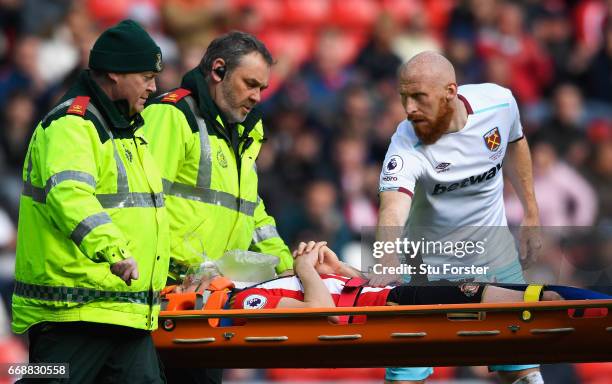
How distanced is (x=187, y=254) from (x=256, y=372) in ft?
10.3

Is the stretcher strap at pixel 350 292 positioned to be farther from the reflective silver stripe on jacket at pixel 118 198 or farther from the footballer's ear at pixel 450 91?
the reflective silver stripe on jacket at pixel 118 198

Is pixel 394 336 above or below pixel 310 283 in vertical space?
below

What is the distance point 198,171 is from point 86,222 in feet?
4.61

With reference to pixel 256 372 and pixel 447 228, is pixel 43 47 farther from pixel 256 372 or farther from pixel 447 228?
pixel 447 228

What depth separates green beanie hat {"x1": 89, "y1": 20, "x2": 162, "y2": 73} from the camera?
Answer: 485 cm

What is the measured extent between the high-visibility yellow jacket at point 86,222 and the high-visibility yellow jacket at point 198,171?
823 mm

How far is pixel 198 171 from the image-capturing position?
19.2 feet

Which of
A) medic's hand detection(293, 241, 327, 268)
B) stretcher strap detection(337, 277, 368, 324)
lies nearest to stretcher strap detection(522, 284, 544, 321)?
stretcher strap detection(337, 277, 368, 324)

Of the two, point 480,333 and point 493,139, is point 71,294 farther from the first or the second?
point 493,139

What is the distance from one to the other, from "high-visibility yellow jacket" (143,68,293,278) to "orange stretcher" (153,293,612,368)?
0.54 meters

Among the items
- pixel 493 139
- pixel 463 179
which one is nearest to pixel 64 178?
pixel 463 179

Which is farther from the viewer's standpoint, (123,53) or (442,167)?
(442,167)

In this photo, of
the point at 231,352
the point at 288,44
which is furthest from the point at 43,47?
the point at 231,352

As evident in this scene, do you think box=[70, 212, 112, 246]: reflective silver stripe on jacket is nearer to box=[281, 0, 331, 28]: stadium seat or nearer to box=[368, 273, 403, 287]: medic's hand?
box=[368, 273, 403, 287]: medic's hand
